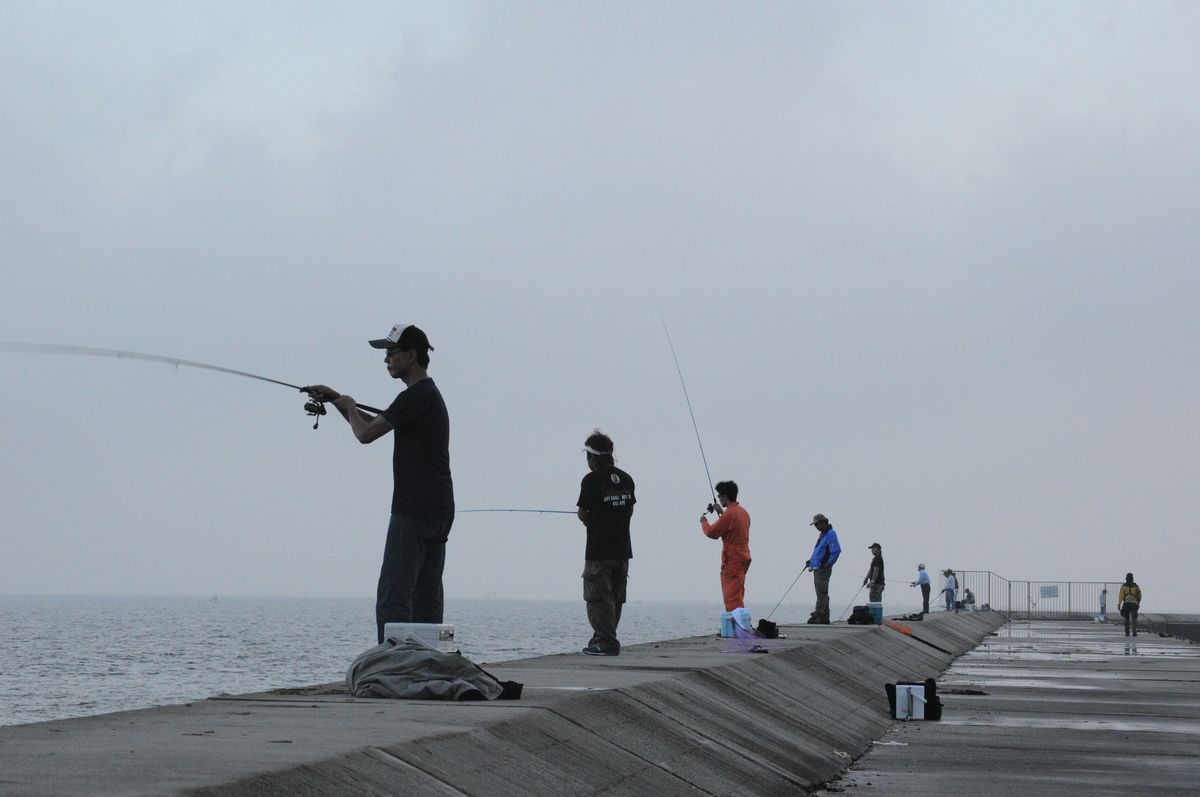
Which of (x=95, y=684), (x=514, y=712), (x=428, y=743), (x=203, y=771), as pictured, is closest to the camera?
(x=203, y=771)

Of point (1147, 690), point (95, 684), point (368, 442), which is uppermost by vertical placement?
point (368, 442)

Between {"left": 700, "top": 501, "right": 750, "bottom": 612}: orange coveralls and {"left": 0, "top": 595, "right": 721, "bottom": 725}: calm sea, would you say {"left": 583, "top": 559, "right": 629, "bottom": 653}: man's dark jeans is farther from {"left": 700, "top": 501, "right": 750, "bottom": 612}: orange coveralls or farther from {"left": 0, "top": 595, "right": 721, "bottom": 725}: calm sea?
{"left": 0, "top": 595, "right": 721, "bottom": 725}: calm sea

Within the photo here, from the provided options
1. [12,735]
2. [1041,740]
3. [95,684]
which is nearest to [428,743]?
[12,735]

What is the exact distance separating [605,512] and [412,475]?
394 cm

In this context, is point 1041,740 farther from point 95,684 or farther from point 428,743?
point 95,684

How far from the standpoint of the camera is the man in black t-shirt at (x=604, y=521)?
37.7 feet

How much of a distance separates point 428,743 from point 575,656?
256 inches

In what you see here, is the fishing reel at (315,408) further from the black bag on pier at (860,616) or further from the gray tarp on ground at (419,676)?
the black bag on pier at (860,616)

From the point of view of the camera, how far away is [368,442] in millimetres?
7586

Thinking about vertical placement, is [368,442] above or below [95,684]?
above

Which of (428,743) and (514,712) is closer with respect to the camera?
(428,743)

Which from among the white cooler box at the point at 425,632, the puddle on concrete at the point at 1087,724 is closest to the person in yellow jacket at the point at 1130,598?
the puddle on concrete at the point at 1087,724

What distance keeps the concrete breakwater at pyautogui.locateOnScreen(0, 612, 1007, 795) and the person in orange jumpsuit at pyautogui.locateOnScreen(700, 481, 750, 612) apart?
2.73 metres

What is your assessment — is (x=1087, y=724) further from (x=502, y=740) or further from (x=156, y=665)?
(x=156, y=665)
